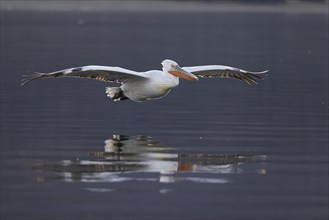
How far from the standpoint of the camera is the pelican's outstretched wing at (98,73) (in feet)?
54.1

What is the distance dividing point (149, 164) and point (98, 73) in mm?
3293

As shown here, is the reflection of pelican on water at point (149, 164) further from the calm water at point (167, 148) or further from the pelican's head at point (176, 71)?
the pelican's head at point (176, 71)

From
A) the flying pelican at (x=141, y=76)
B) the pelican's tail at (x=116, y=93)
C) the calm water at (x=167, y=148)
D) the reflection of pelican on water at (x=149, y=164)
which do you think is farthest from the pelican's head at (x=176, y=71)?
the reflection of pelican on water at (x=149, y=164)

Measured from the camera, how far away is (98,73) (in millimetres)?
17125

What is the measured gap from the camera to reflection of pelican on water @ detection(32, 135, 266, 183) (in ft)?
43.3

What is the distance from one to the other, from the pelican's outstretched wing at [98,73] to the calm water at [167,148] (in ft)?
2.41

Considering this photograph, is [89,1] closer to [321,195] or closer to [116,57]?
[116,57]

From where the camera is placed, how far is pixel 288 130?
57.4 ft

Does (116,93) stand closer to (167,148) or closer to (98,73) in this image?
(98,73)

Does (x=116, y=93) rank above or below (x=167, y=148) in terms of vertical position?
above

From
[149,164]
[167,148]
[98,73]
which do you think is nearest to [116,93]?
[98,73]

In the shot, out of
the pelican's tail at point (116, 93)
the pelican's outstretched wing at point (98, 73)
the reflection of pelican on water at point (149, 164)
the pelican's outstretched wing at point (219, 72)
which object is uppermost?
the pelican's outstretched wing at point (219, 72)

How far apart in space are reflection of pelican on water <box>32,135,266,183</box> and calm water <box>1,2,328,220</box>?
0.5 inches

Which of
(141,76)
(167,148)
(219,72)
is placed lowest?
(167,148)
